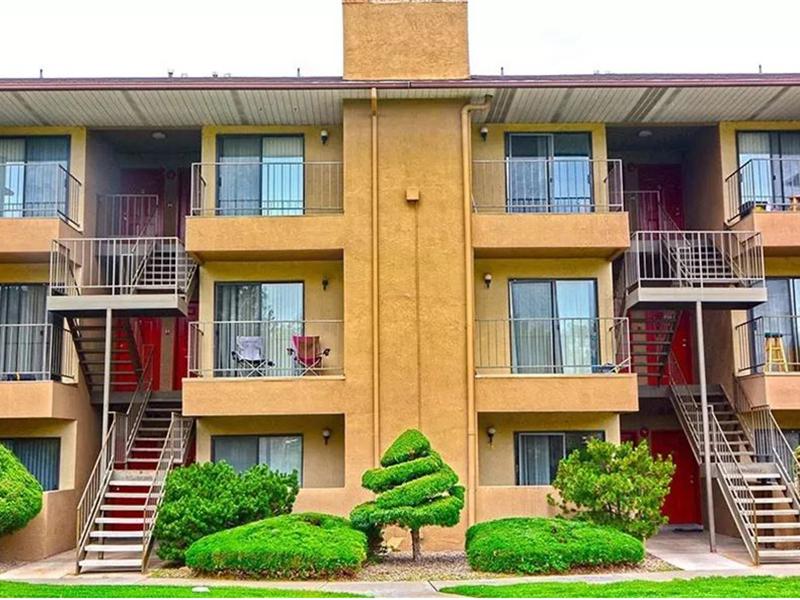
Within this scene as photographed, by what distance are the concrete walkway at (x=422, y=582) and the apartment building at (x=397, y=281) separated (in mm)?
889

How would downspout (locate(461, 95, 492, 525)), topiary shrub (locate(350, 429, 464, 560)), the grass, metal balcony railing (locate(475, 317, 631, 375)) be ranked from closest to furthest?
the grass → topiary shrub (locate(350, 429, 464, 560)) → downspout (locate(461, 95, 492, 525)) → metal balcony railing (locate(475, 317, 631, 375))

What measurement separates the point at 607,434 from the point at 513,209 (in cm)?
504

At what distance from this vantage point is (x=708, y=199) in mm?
20391

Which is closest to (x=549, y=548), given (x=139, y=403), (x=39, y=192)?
(x=139, y=403)

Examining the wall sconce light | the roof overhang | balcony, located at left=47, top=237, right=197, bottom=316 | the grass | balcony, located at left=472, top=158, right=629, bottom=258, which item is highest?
the roof overhang

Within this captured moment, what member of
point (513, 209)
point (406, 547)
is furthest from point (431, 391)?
point (513, 209)

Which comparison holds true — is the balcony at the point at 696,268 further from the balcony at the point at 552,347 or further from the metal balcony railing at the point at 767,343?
the metal balcony railing at the point at 767,343

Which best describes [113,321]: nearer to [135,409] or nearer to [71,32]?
[135,409]

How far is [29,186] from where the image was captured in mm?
19438

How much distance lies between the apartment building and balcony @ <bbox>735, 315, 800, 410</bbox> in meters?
0.06

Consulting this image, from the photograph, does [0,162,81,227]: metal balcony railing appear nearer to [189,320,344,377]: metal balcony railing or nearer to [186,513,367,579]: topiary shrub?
[189,320,344,377]: metal balcony railing

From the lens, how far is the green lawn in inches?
447

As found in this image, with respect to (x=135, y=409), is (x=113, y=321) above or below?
above

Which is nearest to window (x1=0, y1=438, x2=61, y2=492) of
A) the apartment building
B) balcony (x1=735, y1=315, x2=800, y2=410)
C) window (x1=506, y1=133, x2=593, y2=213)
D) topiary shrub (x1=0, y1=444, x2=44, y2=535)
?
the apartment building
